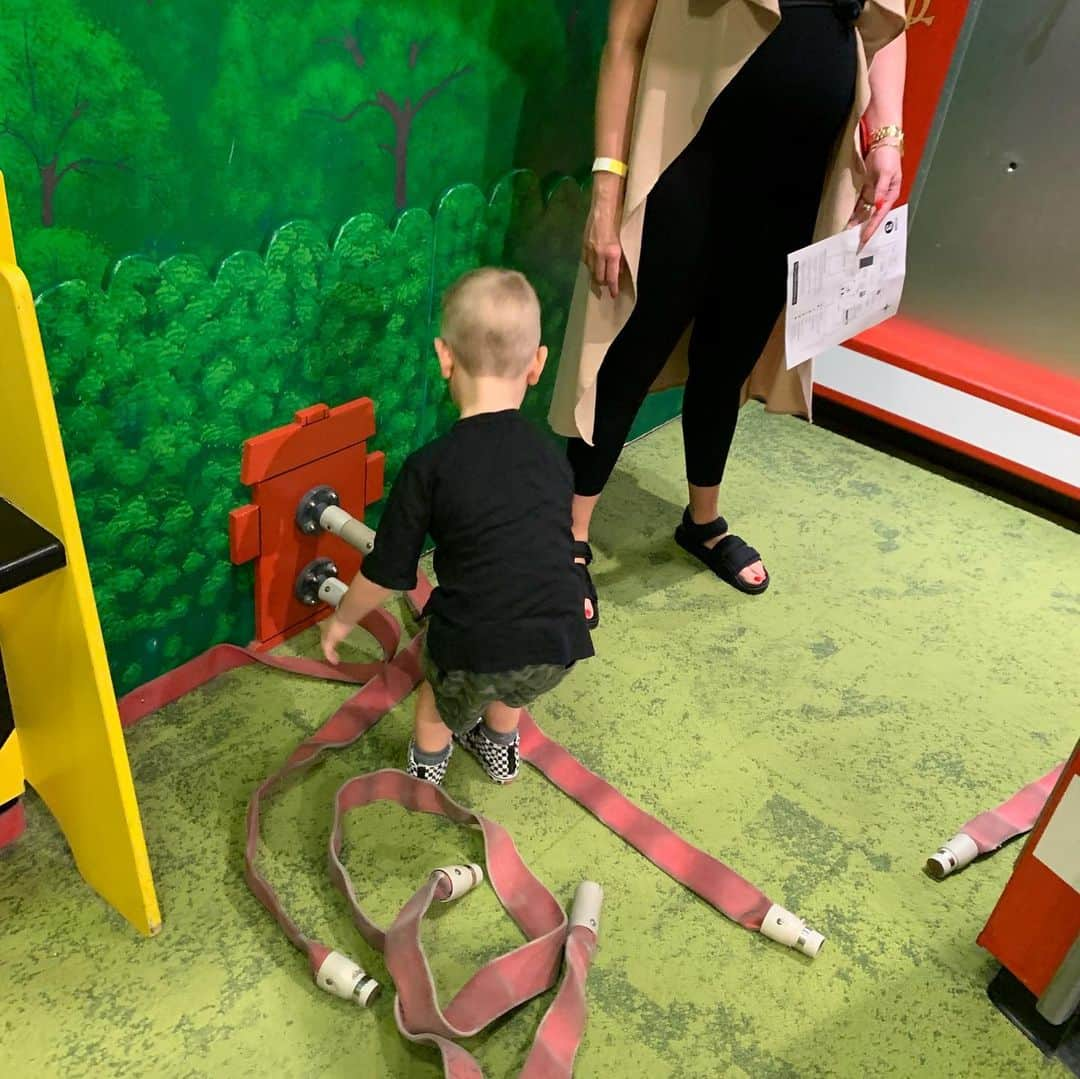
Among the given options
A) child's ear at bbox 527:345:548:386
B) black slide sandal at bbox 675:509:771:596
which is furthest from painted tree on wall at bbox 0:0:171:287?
black slide sandal at bbox 675:509:771:596

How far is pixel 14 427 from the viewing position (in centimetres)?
87

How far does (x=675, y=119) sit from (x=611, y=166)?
97 mm

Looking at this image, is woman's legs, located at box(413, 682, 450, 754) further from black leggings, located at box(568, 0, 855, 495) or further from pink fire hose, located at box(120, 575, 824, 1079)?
black leggings, located at box(568, 0, 855, 495)

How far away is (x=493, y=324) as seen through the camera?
3.58ft

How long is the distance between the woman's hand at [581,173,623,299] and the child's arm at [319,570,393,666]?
523 mm

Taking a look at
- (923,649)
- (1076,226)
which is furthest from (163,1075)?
(1076,226)

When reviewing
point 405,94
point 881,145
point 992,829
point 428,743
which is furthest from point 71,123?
point 992,829

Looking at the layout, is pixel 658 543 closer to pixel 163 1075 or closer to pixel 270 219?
pixel 270 219

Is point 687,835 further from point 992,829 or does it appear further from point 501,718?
point 992,829

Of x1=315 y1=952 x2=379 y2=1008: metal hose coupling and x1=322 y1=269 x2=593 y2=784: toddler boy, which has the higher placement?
x1=322 y1=269 x2=593 y2=784: toddler boy

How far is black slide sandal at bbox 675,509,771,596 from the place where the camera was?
181 cm

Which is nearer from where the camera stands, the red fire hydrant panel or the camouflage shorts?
the camouflage shorts

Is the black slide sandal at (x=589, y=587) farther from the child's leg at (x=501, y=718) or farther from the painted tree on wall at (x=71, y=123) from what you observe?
the painted tree on wall at (x=71, y=123)

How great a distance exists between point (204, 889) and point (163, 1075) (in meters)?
0.21
